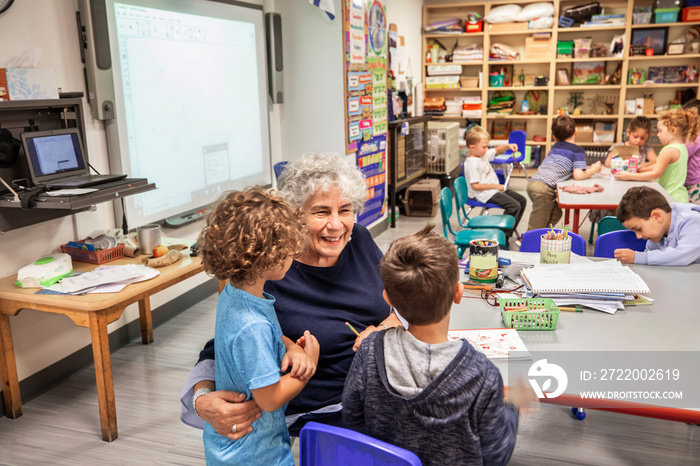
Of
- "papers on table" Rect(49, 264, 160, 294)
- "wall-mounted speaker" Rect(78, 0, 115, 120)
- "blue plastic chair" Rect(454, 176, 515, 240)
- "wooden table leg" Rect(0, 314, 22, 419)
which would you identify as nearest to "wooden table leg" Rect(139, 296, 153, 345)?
"papers on table" Rect(49, 264, 160, 294)

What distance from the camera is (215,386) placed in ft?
4.82

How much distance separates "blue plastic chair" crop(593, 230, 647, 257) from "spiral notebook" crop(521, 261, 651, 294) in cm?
56

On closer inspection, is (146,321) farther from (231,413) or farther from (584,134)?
(584,134)

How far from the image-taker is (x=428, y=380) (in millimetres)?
1114

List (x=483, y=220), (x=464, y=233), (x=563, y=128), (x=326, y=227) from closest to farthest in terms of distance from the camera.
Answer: (x=326, y=227) → (x=464, y=233) → (x=483, y=220) → (x=563, y=128)

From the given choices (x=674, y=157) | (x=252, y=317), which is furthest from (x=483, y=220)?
(x=252, y=317)

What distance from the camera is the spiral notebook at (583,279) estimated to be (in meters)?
1.87

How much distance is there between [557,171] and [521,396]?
12.0 feet

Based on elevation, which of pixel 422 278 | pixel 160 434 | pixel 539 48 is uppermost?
pixel 539 48

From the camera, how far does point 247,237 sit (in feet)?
4.06

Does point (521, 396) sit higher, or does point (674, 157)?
point (674, 157)

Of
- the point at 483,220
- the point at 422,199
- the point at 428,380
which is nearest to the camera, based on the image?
the point at 428,380

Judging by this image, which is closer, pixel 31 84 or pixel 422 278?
pixel 422 278

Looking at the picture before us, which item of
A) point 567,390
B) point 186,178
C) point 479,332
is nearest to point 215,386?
point 479,332
